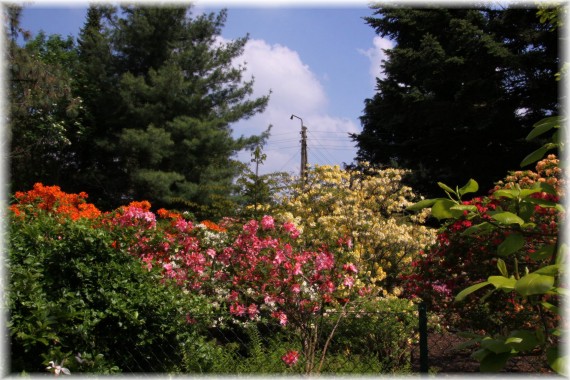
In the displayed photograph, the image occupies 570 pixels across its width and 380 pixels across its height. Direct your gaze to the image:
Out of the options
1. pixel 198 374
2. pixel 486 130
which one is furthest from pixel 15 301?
pixel 486 130

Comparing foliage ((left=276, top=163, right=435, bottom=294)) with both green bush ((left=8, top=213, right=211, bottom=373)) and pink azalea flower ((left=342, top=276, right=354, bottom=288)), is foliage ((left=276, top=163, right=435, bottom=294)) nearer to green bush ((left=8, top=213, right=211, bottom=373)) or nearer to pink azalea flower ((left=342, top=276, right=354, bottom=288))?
pink azalea flower ((left=342, top=276, right=354, bottom=288))

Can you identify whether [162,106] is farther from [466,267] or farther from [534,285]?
[534,285]

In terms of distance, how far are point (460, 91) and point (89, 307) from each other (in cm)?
1181

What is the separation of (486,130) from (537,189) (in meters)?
14.0

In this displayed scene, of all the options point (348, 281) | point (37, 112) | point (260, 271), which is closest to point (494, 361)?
point (348, 281)

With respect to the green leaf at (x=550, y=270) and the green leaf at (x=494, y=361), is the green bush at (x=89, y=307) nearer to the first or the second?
the green leaf at (x=494, y=361)

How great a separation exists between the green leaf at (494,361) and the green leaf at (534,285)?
0.61 ft

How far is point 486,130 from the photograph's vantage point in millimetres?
14250

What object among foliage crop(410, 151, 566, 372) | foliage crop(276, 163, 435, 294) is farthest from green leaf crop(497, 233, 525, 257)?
foliage crop(276, 163, 435, 294)

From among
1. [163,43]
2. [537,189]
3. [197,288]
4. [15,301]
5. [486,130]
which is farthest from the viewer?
[163,43]

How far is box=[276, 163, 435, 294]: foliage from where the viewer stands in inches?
287

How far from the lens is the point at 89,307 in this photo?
3379 mm

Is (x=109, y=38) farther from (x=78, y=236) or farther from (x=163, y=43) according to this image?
(x=78, y=236)

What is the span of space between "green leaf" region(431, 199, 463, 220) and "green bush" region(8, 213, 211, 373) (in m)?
2.64
